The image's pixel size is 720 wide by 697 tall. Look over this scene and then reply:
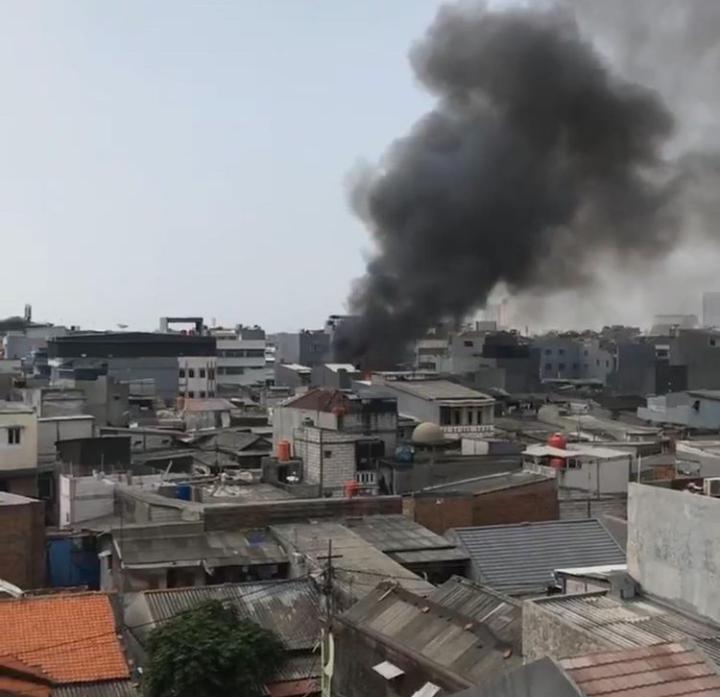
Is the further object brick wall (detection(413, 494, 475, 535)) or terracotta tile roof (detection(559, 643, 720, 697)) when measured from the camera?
brick wall (detection(413, 494, 475, 535))

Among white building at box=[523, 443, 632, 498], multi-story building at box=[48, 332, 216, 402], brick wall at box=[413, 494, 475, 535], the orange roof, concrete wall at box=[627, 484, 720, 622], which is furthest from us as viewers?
multi-story building at box=[48, 332, 216, 402]

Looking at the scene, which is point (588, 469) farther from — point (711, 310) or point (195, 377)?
point (711, 310)

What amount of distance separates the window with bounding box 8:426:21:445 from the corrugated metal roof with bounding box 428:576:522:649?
1261 centimetres

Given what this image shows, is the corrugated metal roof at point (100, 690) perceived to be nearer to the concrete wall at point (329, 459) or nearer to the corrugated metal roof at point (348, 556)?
the corrugated metal roof at point (348, 556)

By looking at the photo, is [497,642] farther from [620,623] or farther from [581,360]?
[581,360]

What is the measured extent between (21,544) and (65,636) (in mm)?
4722

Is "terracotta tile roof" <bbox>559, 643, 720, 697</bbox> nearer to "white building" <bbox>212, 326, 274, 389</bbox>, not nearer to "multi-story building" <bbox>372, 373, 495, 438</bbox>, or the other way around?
"multi-story building" <bbox>372, 373, 495, 438</bbox>

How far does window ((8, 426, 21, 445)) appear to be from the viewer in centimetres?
2103

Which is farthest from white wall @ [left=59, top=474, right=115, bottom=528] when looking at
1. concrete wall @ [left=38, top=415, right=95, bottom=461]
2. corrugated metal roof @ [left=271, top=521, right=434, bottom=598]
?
corrugated metal roof @ [left=271, top=521, right=434, bottom=598]

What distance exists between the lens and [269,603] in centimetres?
1232

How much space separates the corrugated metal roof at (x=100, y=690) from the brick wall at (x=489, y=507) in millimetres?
7253

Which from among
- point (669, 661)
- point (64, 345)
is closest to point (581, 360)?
point (64, 345)

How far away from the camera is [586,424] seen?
107 feet

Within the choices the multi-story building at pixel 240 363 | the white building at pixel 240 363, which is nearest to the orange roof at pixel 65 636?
the multi-story building at pixel 240 363
